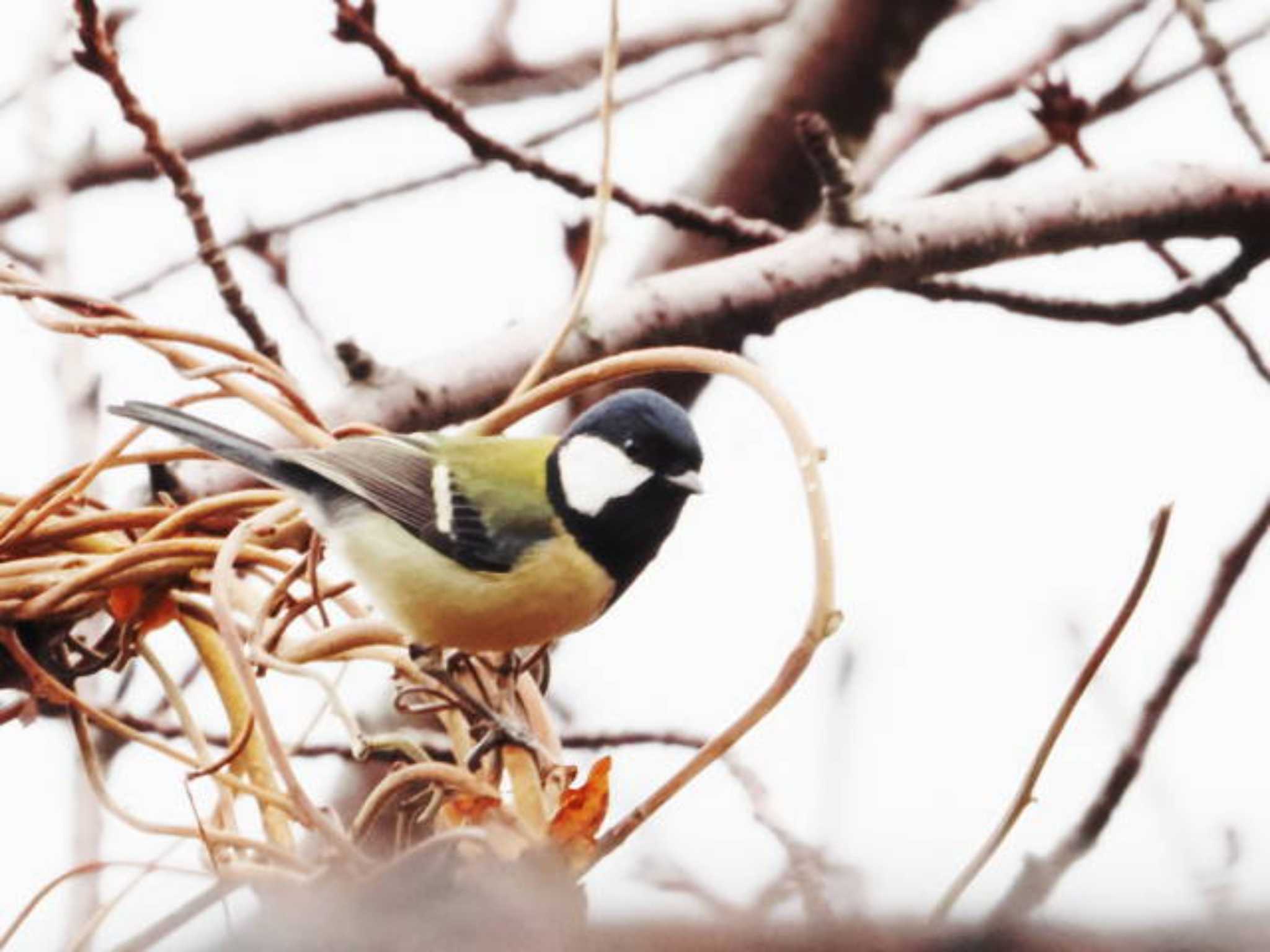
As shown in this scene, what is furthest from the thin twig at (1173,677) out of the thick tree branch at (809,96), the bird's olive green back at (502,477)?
the thick tree branch at (809,96)

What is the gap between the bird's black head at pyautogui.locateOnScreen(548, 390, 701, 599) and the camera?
1019 mm

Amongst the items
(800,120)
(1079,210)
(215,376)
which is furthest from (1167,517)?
(1079,210)

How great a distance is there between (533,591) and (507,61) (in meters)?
1.27

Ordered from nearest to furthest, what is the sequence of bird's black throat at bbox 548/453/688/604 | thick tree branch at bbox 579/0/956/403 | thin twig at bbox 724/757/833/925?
thin twig at bbox 724/757/833/925
bird's black throat at bbox 548/453/688/604
thick tree branch at bbox 579/0/956/403

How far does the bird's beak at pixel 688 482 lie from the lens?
1.04m

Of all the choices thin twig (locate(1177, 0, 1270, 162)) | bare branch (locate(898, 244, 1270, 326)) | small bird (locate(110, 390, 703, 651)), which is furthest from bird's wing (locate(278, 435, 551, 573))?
thin twig (locate(1177, 0, 1270, 162))

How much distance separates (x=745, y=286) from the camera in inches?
54.1

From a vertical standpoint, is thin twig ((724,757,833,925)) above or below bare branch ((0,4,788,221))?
below

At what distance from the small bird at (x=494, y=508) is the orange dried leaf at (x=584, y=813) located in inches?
9.0

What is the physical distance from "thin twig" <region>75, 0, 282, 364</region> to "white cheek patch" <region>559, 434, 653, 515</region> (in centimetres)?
27

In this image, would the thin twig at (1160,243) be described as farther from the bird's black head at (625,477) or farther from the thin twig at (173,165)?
the thin twig at (173,165)

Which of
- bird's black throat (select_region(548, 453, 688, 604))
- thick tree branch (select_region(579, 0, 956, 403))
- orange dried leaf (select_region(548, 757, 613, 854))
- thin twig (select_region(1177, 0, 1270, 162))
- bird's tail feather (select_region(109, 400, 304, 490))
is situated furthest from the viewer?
thick tree branch (select_region(579, 0, 956, 403))

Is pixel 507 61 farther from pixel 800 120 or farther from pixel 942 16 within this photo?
pixel 800 120

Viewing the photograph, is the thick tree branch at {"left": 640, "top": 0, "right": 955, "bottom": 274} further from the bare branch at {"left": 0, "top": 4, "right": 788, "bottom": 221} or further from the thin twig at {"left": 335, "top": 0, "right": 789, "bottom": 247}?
the bare branch at {"left": 0, "top": 4, "right": 788, "bottom": 221}
